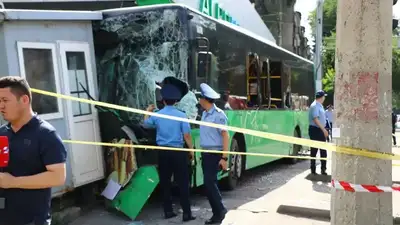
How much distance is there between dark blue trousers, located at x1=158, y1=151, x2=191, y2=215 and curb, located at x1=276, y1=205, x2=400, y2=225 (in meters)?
1.20

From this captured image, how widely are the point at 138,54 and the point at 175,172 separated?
175cm

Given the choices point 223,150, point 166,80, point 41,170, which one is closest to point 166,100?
point 166,80

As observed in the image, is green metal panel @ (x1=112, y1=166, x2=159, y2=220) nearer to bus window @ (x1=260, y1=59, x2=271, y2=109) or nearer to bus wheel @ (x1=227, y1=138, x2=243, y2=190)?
bus wheel @ (x1=227, y1=138, x2=243, y2=190)

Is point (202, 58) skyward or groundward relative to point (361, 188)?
skyward

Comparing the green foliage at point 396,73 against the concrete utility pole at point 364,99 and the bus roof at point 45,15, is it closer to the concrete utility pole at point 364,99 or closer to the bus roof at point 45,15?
the bus roof at point 45,15

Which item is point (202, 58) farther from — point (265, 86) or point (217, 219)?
point (265, 86)

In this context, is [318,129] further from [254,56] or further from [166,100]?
[166,100]

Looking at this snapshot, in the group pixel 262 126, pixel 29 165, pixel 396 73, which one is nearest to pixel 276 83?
pixel 262 126

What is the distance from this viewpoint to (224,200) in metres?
8.51

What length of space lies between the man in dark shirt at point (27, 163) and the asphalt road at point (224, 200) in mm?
3622

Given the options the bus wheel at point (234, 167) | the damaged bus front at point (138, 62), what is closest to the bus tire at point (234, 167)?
the bus wheel at point (234, 167)

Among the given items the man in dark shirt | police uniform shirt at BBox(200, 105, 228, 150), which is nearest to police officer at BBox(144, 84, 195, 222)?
police uniform shirt at BBox(200, 105, 228, 150)

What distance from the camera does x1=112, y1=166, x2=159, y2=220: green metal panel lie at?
687 cm

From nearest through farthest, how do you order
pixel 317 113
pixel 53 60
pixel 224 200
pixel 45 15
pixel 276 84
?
pixel 45 15 → pixel 53 60 → pixel 224 200 → pixel 317 113 → pixel 276 84
